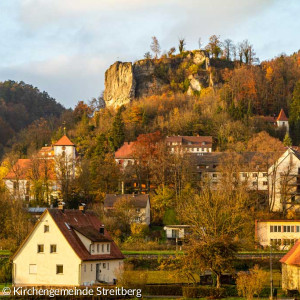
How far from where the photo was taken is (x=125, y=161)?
10481 centimetres

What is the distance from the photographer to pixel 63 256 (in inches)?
2094

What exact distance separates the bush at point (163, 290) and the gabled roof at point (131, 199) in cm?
3478

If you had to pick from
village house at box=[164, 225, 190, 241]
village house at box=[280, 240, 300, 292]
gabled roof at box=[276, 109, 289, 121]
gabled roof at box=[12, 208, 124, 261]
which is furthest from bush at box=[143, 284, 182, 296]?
gabled roof at box=[276, 109, 289, 121]

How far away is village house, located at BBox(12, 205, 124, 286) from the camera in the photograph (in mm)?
52500

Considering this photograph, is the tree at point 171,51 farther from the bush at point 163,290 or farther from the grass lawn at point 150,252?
the bush at point 163,290

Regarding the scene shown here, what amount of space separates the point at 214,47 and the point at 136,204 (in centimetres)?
7464

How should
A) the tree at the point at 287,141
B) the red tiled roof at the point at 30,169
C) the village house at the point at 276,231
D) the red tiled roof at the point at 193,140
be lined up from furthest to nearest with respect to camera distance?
the red tiled roof at the point at 193,140, the tree at the point at 287,141, the red tiled roof at the point at 30,169, the village house at the point at 276,231

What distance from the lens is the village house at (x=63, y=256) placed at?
52.5m

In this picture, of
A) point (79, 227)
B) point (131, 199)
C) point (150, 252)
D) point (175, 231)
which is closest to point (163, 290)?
point (79, 227)

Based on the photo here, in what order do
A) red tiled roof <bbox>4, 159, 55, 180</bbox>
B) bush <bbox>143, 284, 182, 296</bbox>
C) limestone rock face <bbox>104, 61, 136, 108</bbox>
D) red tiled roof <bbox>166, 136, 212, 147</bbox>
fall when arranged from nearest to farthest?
bush <bbox>143, 284, 182, 296</bbox>
red tiled roof <bbox>4, 159, 55, 180</bbox>
red tiled roof <bbox>166, 136, 212, 147</bbox>
limestone rock face <bbox>104, 61, 136, 108</bbox>

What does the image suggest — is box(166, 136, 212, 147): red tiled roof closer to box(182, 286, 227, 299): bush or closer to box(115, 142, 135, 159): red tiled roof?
box(115, 142, 135, 159): red tiled roof

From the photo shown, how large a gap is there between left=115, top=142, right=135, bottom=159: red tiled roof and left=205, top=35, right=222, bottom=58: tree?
48.2 m

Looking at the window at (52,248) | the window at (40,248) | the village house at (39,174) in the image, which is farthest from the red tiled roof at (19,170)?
the window at (52,248)

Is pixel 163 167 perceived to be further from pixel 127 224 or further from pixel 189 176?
pixel 127 224
